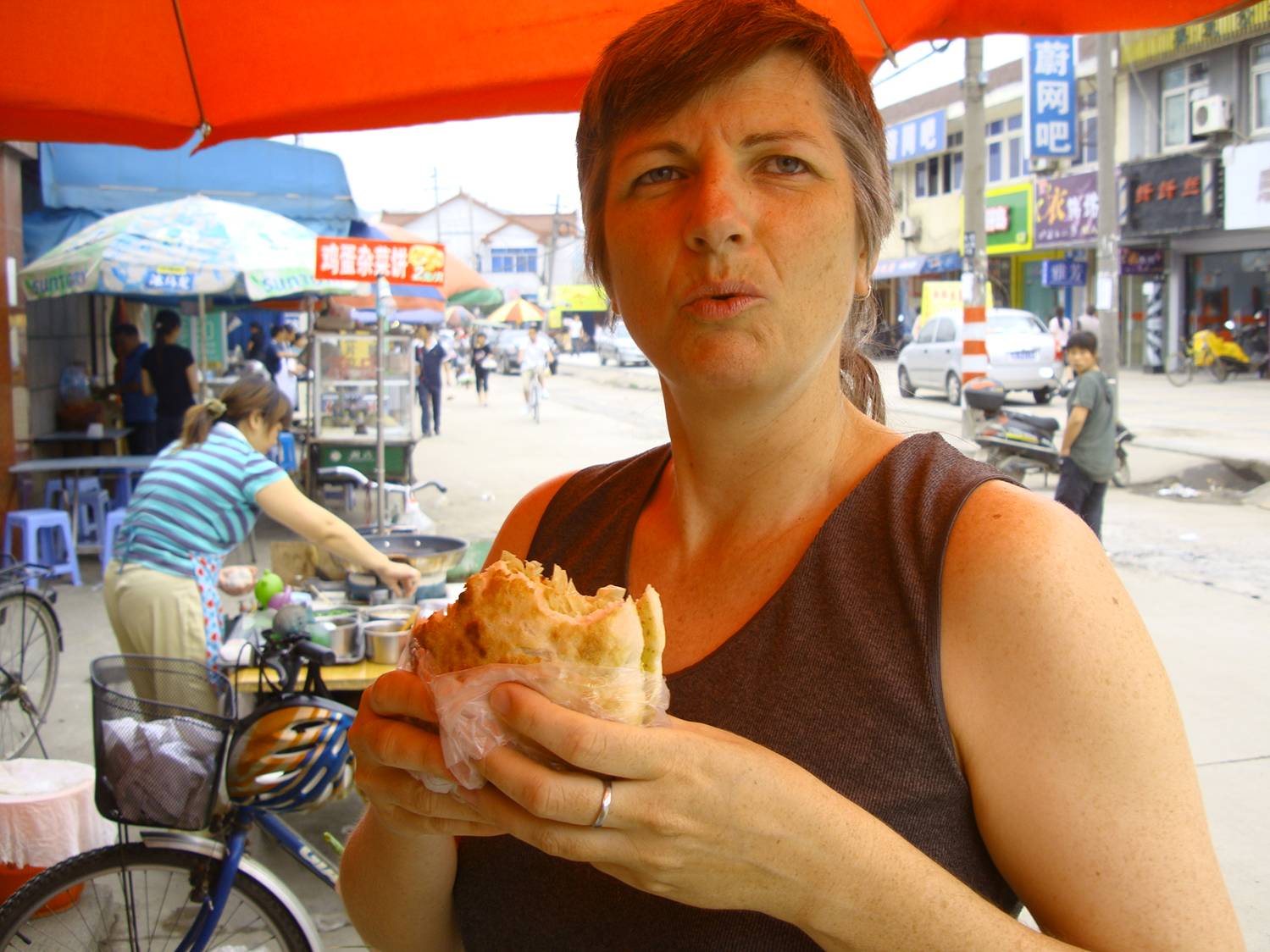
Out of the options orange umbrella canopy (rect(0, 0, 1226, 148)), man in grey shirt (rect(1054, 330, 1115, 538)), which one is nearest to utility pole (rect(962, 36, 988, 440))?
man in grey shirt (rect(1054, 330, 1115, 538))

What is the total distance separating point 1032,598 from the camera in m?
1.14

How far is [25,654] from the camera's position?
245 inches

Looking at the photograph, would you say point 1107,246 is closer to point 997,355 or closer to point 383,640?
point 997,355

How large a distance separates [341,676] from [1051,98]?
22737 millimetres

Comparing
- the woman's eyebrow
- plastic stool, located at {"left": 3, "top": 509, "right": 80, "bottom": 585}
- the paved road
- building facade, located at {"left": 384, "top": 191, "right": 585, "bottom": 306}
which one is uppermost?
building facade, located at {"left": 384, "top": 191, "right": 585, "bottom": 306}

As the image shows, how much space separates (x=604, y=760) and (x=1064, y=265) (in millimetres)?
31886

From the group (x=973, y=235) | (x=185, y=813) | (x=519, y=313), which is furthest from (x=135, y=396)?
(x=519, y=313)

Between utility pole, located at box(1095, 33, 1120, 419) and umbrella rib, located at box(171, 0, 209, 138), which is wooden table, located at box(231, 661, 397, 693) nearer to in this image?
umbrella rib, located at box(171, 0, 209, 138)

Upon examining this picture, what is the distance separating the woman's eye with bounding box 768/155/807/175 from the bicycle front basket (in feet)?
8.42

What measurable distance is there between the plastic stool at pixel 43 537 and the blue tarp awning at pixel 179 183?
3.32 meters

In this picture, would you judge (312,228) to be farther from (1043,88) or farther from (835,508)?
(1043,88)

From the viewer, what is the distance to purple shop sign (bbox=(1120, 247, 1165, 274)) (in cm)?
2798

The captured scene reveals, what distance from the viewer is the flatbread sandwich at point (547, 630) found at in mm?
1140

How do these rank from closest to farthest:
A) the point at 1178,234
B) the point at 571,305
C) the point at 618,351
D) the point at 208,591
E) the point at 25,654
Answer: the point at 208,591 → the point at 25,654 → the point at 1178,234 → the point at 618,351 → the point at 571,305
